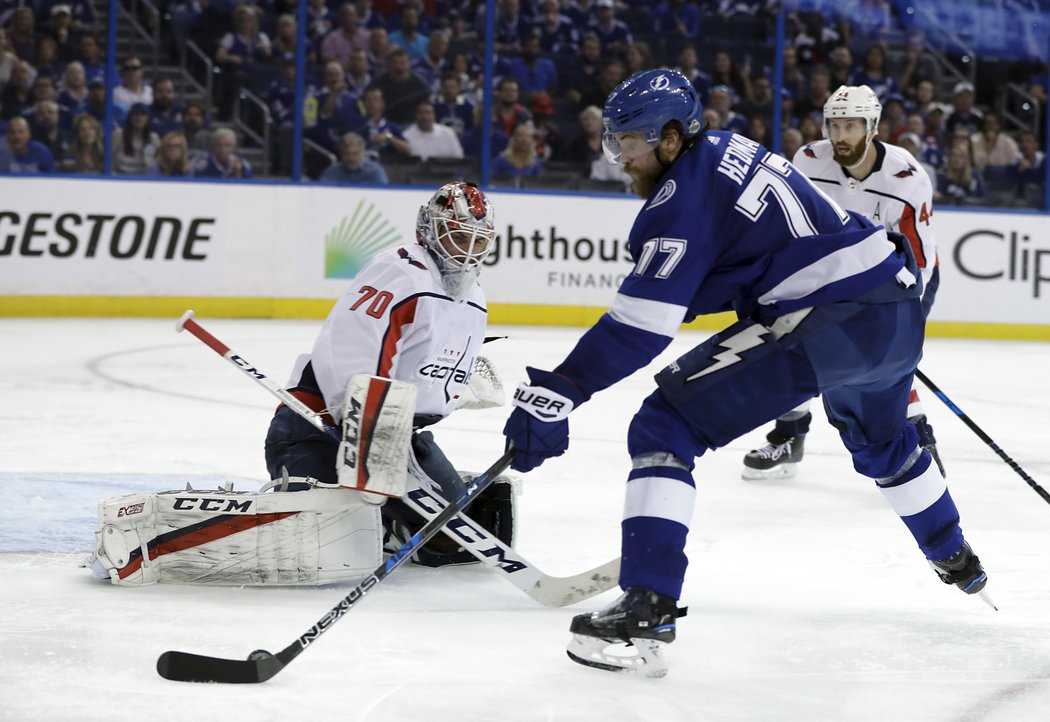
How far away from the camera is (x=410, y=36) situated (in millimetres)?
9234

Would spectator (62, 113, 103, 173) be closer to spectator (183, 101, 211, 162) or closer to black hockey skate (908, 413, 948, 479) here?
spectator (183, 101, 211, 162)

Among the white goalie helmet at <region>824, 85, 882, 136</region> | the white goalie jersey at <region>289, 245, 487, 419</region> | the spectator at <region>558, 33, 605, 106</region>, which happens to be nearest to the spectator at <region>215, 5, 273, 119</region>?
the spectator at <region>558, 33, 605, 106</region>

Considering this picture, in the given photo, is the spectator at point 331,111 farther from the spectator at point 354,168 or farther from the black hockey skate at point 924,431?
the black hockey skate at point 924,431

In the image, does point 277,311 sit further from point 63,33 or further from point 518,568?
point 518,568

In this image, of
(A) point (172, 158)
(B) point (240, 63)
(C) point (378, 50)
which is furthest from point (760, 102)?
(A) point (172, 158)

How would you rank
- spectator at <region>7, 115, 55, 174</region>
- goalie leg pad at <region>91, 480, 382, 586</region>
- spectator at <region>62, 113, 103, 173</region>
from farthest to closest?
spectator at <region>62, 113, 103, 173</region>, spectator at <region>7, 115, 55, 174</region>, goalie leg pad at <region>91, 480, 382, 586</region>

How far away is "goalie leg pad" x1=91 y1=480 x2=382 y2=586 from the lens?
9.29 ft

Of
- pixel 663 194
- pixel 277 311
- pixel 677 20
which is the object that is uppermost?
pixel 663 194

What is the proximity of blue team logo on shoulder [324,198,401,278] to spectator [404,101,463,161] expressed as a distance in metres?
0.51

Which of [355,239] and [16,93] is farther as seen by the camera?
[355,239]

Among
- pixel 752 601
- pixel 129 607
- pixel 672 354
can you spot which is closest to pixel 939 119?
pixel 672 354

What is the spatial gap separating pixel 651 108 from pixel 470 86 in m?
6.88

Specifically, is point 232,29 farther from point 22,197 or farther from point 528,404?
point 528,404

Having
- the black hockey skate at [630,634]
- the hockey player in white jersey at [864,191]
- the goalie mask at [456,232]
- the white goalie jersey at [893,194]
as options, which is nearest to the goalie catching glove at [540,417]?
the black hockey skate at [630,634]
